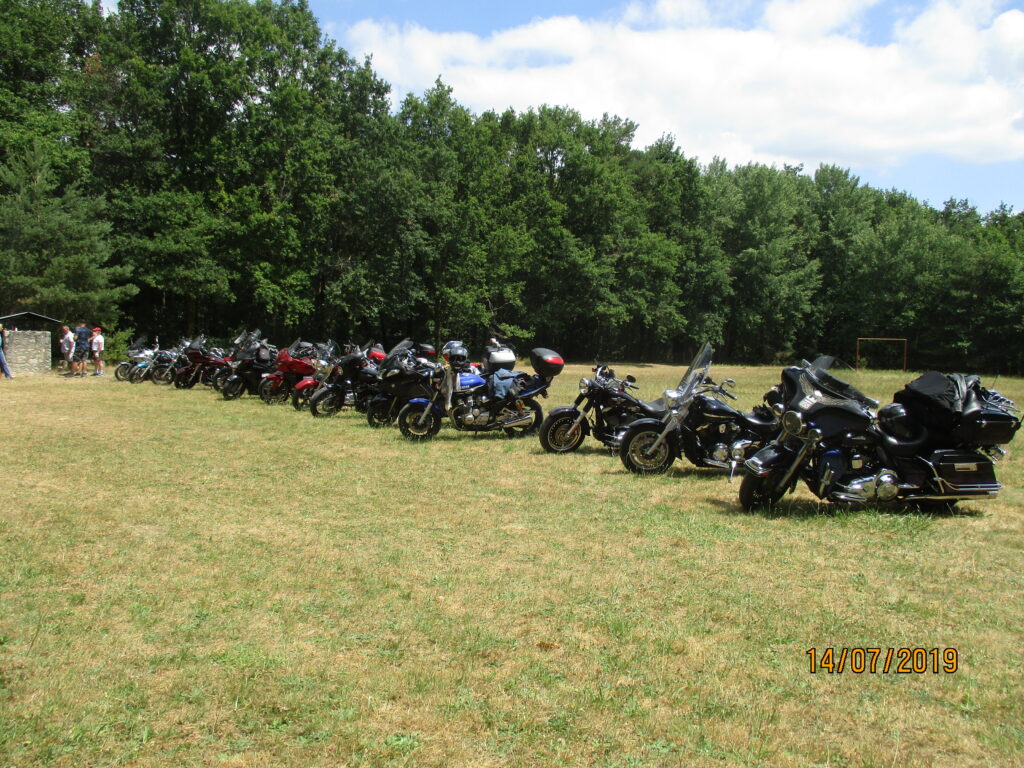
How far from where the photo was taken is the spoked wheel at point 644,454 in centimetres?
831

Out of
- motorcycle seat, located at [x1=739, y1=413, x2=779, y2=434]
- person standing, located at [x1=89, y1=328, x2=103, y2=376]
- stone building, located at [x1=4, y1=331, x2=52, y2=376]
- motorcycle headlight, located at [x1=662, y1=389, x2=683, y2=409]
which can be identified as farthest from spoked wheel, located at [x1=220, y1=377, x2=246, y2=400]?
motorcycle seat, located at [x1=739, y1=413, x2=779, y2=434]

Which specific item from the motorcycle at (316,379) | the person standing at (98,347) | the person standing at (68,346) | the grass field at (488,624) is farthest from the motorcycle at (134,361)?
the grass field at (488,624)

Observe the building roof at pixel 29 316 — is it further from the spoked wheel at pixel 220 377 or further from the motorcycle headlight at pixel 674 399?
the motorcycle headlight at pixel 674 399

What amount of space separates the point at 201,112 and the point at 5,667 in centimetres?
3269

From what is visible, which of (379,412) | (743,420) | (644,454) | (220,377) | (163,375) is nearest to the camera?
(743,420)

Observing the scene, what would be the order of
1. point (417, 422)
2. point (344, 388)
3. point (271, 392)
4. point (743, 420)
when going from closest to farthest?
point (743, 420)
point (417, 422)
point (344, 388)
point (271, 392)

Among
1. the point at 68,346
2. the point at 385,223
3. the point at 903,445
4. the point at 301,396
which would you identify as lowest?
the point at 301,396

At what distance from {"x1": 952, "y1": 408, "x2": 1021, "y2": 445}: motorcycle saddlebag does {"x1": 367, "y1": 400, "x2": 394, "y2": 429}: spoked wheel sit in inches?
312

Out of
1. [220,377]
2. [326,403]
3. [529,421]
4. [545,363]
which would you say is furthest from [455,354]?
[220,377]

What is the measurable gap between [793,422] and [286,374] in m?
10.9

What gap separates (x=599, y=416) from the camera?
9453 mm

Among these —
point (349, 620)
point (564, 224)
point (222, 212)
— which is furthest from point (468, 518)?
point (564, 224)

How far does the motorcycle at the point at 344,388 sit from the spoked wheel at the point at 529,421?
3024mm

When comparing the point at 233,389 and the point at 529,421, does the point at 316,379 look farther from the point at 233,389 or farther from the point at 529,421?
the point at 529,421
